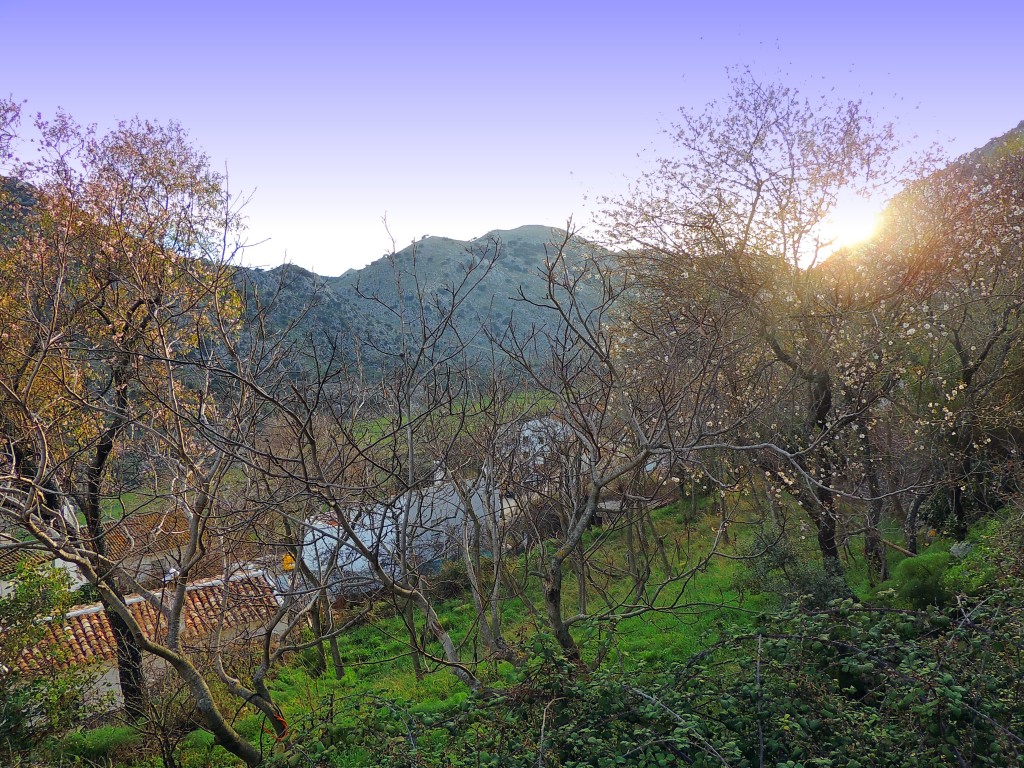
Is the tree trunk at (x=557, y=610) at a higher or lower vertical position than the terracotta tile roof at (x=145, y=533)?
lower

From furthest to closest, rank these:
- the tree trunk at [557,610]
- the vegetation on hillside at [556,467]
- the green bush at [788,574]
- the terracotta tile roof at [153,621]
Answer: the terracotta tile roof at [153,621] → the green bush at [788,574] → the tree trunk at [557,610] → the vegetation on hillside at [556,467]

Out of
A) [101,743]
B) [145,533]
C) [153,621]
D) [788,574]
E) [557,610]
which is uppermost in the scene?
[145,533]

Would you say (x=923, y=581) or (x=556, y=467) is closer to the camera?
(x=923, y=581)

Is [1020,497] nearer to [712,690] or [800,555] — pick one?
[800,555]

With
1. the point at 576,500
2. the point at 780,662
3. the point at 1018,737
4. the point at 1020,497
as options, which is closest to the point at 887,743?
the point at 1018,737

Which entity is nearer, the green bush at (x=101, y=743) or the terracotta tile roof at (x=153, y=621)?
the green bush at (x=101, y=743)

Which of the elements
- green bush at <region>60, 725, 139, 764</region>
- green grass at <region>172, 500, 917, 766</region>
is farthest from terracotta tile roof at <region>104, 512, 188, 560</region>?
green grass at <region>172, 500, 917, 766</region>

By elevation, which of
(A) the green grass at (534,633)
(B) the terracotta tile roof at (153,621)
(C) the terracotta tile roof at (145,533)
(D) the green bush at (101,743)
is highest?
(C) the terracotta tile roof at (145,533)

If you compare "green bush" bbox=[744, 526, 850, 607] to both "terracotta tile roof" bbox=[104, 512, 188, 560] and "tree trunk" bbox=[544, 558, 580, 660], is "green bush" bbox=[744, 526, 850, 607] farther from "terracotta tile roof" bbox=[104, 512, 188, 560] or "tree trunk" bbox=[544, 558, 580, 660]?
"terracotta tile roof" bbox=[104, 512, 188, 560]

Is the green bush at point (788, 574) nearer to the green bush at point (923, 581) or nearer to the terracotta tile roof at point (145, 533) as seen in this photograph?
the green bush at point (923, 581)

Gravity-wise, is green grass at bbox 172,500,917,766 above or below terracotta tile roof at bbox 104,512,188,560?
below

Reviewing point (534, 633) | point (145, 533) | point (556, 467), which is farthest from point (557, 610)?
point (556, 467)

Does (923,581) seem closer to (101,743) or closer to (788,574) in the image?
(788,574)

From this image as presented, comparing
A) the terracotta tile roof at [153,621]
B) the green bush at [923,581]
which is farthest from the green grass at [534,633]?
the green bush at [923,581]
